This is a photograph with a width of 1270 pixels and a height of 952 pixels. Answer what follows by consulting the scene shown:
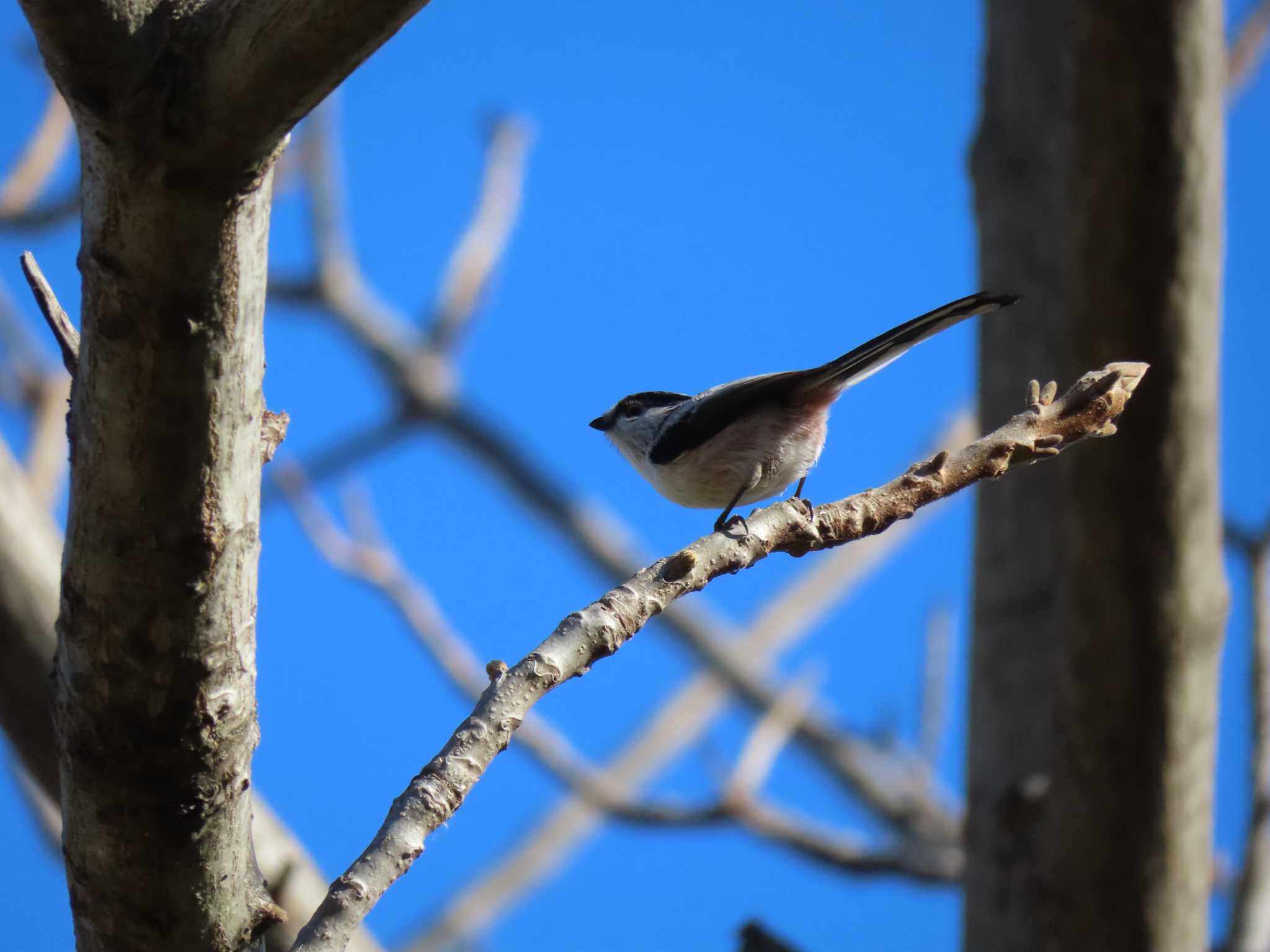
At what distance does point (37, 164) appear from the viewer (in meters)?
6.36

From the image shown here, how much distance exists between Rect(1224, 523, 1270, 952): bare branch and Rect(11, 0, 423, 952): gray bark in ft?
12.1

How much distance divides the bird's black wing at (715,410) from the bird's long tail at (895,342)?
0.10 meters

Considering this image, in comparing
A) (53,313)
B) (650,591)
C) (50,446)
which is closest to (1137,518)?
(650,591)

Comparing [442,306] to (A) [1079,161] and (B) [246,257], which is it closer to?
(A) [1079,161]

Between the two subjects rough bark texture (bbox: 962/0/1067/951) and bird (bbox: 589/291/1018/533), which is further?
bird (bbox: 589/291/1018/533)

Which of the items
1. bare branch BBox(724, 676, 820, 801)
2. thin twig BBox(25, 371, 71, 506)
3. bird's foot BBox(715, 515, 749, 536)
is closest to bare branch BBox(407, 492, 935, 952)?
bare branch BBox(724, 676, 820, 801)

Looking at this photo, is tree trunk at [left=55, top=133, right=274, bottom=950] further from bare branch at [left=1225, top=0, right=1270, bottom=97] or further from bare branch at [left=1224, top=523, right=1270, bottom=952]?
bare branch at [left=1225, top=0, right=1270, bottom=97]

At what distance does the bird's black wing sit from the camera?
146 inches

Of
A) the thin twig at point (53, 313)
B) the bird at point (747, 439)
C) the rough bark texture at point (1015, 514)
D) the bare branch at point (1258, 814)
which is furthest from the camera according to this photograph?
the bare branch at point (1258, 814)

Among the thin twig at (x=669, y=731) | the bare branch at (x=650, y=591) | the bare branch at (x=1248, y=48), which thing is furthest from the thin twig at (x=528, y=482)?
the bare branch at (x=650, y=591)

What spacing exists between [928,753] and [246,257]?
6776 mm

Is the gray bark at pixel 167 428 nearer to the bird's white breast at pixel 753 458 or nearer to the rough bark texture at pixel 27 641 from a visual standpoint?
the rough bark texture at pixel 27 641

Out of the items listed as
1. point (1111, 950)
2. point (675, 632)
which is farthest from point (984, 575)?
point (675, 632)

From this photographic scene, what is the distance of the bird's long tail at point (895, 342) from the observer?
259 centimetres
